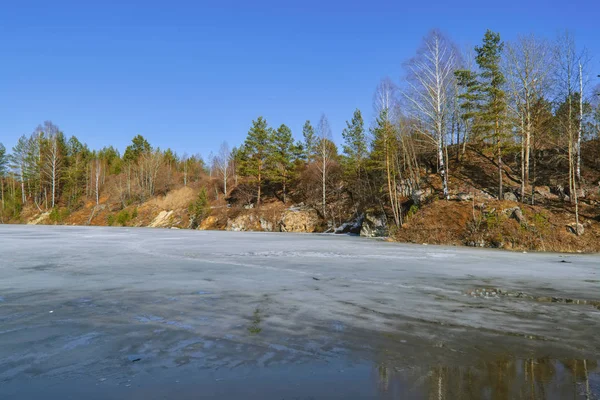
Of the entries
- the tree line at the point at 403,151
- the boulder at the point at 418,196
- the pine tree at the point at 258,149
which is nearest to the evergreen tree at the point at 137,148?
the tree line at the point at 403,151

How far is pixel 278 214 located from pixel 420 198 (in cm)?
1664

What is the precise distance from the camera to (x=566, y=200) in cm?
2009

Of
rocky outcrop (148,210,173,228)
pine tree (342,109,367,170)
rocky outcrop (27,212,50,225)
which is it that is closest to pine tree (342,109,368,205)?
pine tree (342,109,367,170)

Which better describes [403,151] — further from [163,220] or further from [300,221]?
[163,220]

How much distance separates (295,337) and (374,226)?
79.9 feet

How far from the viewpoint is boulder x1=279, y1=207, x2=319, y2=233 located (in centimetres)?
3619

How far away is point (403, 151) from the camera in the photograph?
29.9 meters

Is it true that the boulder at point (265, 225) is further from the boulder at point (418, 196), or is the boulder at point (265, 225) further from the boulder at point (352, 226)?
the boulder at point (418, 196)

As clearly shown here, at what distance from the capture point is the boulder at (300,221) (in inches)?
1425

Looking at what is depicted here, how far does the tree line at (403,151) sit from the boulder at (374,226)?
777 millimetres

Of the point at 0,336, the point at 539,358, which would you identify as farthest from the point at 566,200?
the point at 0,336

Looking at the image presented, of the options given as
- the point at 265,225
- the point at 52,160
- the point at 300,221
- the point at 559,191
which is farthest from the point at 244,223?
the point at 52,160

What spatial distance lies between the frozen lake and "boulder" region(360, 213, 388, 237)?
19.6 meters

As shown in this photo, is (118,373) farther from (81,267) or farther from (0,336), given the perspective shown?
(81,267)
